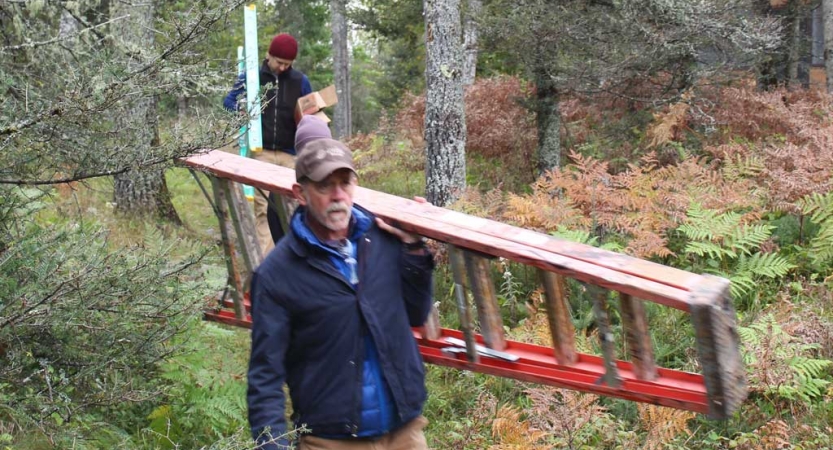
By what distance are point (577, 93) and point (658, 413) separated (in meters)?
5.71

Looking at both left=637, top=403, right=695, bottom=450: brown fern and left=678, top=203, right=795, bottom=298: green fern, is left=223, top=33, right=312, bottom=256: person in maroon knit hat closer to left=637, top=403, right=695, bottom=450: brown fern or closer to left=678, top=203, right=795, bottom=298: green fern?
left=678, top=203, right=795, bottom=298: green fern

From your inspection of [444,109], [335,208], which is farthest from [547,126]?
[335,208]

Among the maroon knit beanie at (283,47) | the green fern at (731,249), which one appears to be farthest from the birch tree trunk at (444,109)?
the green fern at (731,249)

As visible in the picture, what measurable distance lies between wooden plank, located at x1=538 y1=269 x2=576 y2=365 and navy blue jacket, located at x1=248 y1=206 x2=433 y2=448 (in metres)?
0.82

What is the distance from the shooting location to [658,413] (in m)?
5.37

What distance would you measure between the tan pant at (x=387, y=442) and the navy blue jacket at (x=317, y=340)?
0.06 metres

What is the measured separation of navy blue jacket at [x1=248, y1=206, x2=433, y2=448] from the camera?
121 inches

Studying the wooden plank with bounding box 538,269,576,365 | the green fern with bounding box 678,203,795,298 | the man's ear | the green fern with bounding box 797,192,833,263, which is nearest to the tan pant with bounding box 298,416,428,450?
the wooden plank with bounding box 538,269,576,365

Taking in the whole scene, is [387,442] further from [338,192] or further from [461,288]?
[338,192]

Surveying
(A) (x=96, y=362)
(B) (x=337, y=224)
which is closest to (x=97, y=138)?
(A) (x=96, y=362)

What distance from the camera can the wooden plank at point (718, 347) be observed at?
9.61ft

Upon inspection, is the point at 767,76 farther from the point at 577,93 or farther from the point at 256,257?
the point at 256,257

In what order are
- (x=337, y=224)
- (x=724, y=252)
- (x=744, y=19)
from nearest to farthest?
(x=337, y=224) < (x=724, y=252) < (x=744, y=19)

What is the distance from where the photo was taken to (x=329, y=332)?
3090 millimetres
